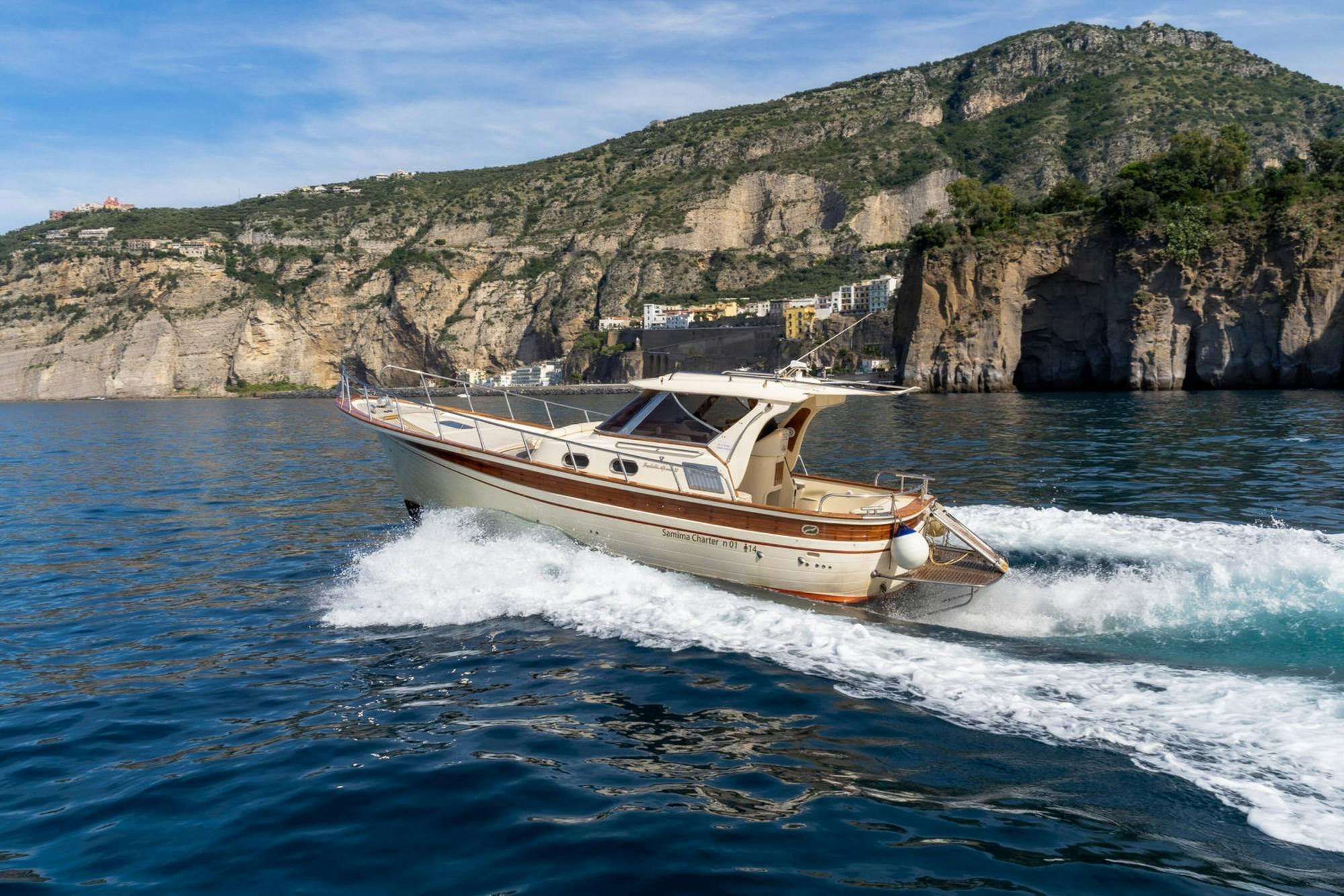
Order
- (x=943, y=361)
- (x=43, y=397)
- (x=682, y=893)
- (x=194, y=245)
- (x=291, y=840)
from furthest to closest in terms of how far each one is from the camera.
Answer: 1. (x=194, y=245)
2. (x=43, y=397)
3. (x=943, y=361)
4. (x=291, y=840)
5. (x=682, y=893)

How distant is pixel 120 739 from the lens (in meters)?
6.74

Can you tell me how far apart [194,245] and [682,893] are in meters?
159

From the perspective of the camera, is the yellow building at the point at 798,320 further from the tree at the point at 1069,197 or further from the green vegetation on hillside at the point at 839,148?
the tree at the point at 1069,197

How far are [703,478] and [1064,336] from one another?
2421 inches

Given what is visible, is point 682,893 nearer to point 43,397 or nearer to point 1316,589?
point 1316,589

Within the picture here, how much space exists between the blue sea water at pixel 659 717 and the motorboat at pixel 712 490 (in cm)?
41

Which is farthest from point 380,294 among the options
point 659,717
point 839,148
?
point 659,717

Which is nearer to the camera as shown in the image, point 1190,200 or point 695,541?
point 695,541

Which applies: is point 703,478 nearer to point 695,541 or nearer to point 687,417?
point 695,541

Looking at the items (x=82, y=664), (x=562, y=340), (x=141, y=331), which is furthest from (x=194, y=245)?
(x=82, y=664)

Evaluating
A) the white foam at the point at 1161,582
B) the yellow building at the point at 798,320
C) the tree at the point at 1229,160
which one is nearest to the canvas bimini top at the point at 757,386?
the white foam at the point at 1161,582

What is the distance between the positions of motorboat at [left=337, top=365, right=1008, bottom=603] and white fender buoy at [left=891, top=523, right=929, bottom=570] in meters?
0.02

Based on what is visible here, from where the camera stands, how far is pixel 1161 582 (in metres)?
9.54

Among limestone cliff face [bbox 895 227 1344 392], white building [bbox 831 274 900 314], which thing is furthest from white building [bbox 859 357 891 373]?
white building [bbox 831 274 900 314]
